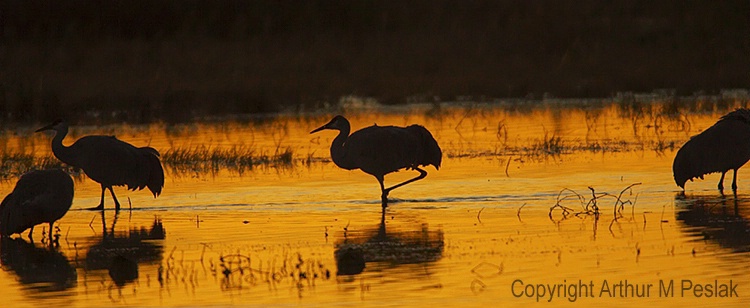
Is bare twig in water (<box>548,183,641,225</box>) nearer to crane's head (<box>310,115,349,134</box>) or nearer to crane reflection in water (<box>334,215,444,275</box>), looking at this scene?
crane reflection in water (<box>334,215,444,275</box>)

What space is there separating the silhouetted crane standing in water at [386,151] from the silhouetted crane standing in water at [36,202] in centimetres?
360

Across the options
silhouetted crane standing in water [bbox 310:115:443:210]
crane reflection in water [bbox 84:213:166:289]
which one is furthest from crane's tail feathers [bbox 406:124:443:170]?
crane reflection in water [bbox 84:213:166:289]

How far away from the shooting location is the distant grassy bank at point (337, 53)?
28.2 meters

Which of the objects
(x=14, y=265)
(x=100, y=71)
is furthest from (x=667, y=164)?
(x=100, y=71)

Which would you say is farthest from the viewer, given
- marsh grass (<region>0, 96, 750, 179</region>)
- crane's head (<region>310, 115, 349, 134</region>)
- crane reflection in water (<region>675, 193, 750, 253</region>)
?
marsh grass (<region>0, 96, 750, 179</region>)

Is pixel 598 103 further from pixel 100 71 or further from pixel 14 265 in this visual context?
pixel 14 265

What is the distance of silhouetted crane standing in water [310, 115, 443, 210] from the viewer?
50.3 ft

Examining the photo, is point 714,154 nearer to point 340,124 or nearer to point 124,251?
point 340,124

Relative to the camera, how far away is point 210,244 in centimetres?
1174

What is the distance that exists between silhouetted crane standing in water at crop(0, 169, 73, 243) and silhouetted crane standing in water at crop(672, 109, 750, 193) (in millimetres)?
5775

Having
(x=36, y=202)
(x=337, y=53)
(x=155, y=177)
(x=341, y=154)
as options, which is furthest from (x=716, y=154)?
(x=337, y=53)

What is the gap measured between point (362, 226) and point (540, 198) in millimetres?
2171

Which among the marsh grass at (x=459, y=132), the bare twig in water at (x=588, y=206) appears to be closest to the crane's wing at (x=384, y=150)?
the bare twig in water at (x=588, y=206)

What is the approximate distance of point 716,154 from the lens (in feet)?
47.8
